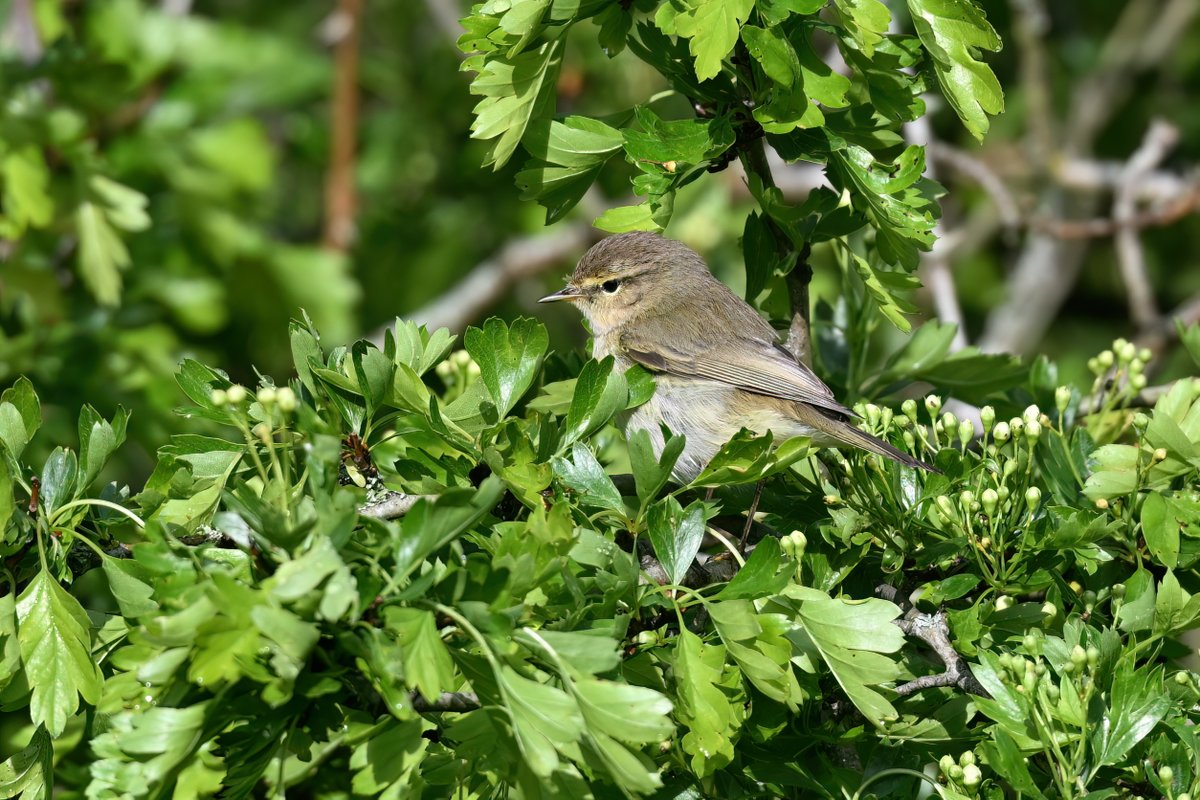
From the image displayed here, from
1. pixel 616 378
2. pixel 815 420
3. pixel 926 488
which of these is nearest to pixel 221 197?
pixel 815 420

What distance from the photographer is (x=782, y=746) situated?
8.05ft

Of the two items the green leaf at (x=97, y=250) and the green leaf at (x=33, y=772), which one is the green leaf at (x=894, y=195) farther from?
the green leaf at (x=97, y=250)

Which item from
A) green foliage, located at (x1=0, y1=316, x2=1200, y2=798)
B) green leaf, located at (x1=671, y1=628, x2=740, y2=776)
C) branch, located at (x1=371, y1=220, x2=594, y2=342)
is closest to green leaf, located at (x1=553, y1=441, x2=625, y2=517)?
green foliage, located at (x1=0, y1=316, x2=1200, y2=798)

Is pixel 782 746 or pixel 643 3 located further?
pixel 643 3

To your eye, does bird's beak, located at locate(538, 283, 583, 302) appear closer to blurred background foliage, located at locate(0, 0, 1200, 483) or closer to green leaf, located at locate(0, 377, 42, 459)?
blurred background foliage, located at locate(0, 0, 1200, 483)

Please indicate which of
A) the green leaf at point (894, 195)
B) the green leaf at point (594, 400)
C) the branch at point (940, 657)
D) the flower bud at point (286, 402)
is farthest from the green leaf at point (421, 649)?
the green leaf at point (894, 195)

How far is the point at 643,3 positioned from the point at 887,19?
0.61 metres

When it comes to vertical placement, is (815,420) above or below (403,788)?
below

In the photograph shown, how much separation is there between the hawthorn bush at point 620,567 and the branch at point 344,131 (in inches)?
163

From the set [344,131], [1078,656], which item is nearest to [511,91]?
[1078,656]

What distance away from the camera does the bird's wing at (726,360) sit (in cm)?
381

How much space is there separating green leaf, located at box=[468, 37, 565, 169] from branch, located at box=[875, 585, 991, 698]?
4.35ft

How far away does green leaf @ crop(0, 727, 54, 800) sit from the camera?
2.39 meters

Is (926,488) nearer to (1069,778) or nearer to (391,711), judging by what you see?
(1069,778)
